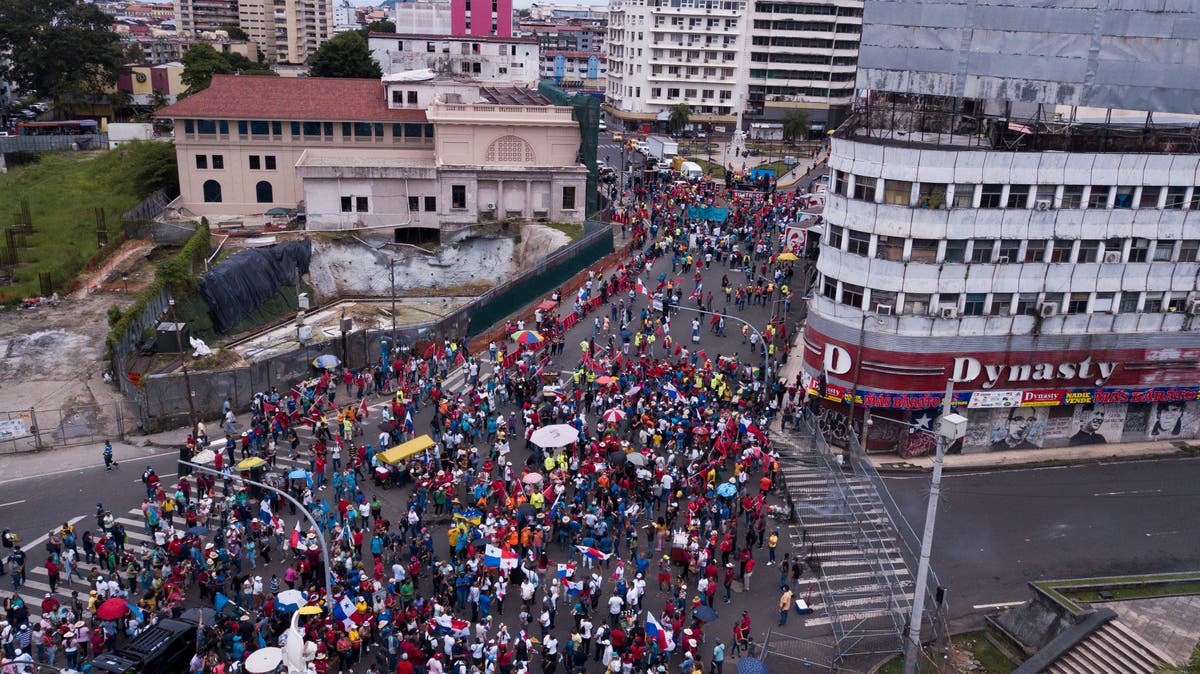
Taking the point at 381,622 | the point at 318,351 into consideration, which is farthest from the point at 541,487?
the point at 318,351

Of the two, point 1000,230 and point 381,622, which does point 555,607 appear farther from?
point 1000,230

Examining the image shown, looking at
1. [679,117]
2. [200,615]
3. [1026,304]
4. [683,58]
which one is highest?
[683,58]

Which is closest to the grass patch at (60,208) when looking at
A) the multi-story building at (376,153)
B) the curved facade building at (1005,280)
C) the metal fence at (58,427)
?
the multi-story building at (376,153)

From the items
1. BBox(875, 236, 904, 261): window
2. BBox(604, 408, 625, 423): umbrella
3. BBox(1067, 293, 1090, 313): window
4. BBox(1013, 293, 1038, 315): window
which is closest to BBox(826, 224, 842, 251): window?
BBox(875, 236, 904, 261): window

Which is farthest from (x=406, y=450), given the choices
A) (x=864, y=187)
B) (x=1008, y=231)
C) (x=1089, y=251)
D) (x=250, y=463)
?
(x=1089, y=251)

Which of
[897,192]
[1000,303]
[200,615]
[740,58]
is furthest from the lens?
[740,58]

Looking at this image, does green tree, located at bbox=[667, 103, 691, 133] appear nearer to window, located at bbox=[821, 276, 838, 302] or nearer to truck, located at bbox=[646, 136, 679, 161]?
truck, located at bbox=[646, 136, 679, 161]

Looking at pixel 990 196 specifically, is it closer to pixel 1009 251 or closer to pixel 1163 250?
pixel 1009 251
